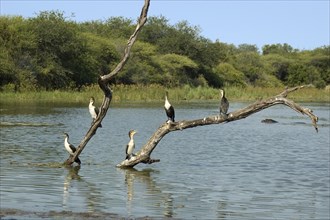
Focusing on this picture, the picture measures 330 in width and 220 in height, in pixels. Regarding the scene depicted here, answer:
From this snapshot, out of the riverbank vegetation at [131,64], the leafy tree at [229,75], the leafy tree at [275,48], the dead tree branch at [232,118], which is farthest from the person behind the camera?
the leafy tree at [275,48]

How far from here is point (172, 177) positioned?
1619cm

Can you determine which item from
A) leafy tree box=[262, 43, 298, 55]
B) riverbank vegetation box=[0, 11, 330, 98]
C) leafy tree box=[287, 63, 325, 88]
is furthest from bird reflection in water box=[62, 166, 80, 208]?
leafy tree box=[262, 43, 298, 55]

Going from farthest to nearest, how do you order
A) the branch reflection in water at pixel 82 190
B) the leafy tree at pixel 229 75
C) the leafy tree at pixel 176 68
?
the leafy tree at pixel 229 75, the leafy tree at pixel 176 68, the branch reflection in water at pixel 82 190

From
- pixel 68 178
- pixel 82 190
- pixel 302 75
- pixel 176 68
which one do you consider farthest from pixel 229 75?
pixel 82 190

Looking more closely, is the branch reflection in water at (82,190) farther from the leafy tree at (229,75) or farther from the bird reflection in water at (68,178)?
the leafy tree at (229,75)

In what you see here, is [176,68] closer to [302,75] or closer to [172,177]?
[302,75]

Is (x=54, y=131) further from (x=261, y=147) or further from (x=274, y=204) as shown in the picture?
(x=274, y=204)

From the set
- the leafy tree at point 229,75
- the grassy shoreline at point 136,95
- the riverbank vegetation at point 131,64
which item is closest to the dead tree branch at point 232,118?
the grassy shoreline at point 136,95

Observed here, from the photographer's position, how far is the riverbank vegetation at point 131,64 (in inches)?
2149

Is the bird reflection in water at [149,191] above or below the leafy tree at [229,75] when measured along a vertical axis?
below

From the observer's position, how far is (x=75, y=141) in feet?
78.1

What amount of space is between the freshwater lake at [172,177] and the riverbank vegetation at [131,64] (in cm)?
2630

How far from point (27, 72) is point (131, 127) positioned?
2520 centimetres

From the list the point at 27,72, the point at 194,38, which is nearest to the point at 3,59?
the point at 27,72
